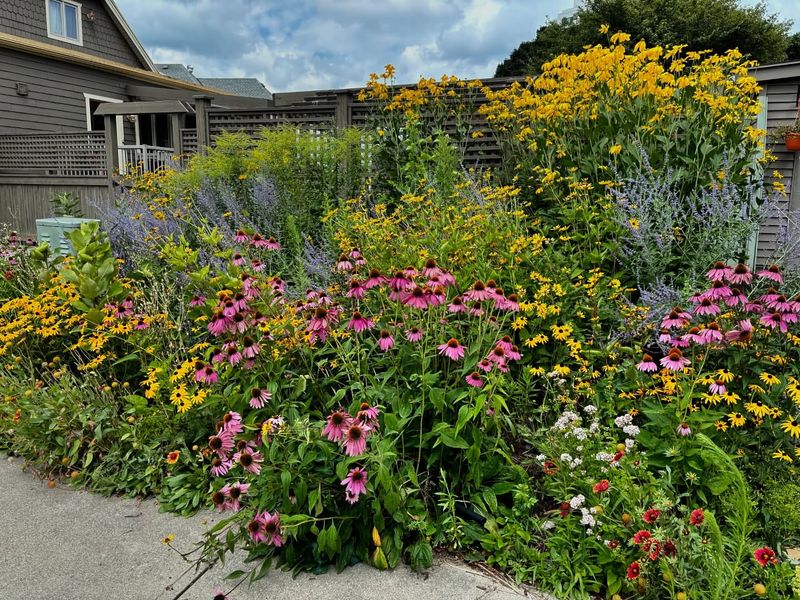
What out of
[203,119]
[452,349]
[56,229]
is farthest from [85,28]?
[452,349]

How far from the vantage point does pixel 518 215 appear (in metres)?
3.18

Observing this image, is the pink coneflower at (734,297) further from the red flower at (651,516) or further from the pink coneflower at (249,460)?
the pink coneflower at (249,460)

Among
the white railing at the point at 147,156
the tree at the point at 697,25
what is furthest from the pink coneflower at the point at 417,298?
the tree at the point at 697,25

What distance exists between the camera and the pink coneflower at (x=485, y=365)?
1.94 m

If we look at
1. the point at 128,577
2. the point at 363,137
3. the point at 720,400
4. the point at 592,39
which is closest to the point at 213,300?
the point at 128,577

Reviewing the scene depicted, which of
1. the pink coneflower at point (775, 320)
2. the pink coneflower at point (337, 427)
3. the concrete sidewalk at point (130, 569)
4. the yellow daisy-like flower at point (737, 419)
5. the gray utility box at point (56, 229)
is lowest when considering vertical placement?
the concrete sidewalk at point (130, 569)

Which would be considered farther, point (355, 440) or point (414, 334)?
point (414, 334)

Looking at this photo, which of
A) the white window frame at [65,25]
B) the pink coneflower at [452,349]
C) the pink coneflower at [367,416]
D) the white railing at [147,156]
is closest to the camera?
the pink coneflower at [367,416]

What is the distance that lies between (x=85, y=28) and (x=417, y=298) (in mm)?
16548

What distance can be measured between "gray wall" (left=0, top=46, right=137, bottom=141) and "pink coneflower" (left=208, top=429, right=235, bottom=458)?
1355cm

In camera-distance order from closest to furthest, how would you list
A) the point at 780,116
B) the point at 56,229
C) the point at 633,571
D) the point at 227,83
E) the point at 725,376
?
the point at 633,571 → the point at 725,376 → the point at 56,229 → the point at 780,116 → the point at 227,83

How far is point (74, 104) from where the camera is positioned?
13.9 m

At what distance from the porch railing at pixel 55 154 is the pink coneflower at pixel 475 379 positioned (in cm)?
1007

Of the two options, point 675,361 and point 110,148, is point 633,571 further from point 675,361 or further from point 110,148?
point 110,148
